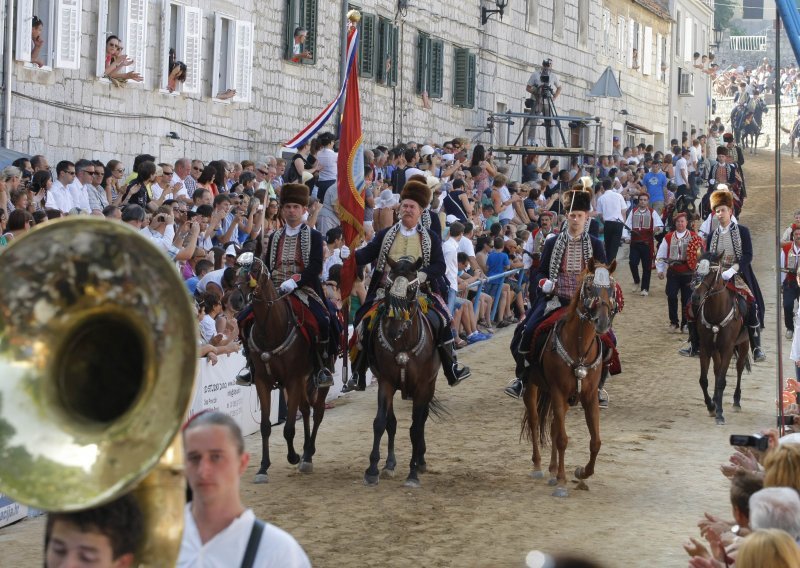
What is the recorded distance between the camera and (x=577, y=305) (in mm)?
11703

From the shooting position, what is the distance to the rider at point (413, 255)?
12062 millimetres

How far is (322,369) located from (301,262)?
0.96 m

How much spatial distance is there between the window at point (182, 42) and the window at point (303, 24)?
324 cm

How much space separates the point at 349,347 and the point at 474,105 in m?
23.5

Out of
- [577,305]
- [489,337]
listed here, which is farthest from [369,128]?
[577,305]

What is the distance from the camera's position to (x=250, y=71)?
2338cm

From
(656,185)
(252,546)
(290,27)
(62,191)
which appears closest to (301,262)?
(62,191)

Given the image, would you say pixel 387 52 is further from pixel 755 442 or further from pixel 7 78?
pixel 755 442

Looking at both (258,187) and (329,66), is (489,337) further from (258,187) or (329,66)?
(329,66)

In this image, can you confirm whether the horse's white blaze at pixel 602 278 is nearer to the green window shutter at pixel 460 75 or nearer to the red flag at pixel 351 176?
the red flag at pixel 351 176

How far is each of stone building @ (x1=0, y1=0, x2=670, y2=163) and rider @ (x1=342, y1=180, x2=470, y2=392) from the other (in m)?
6.65

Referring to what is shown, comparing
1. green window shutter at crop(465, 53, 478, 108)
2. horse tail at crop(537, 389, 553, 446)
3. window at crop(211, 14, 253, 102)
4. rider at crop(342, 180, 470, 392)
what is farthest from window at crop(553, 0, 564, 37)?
rider at crop(342, 180, 470, 392)

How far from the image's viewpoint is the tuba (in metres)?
3.48

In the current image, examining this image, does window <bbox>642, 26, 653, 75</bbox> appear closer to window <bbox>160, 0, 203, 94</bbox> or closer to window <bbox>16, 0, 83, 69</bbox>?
window <bbox>160, 0, 203, 94</bbox>
